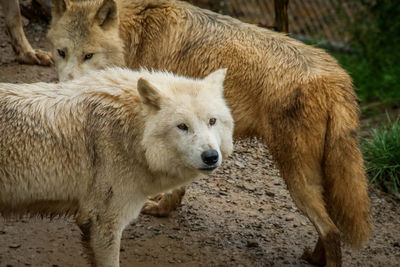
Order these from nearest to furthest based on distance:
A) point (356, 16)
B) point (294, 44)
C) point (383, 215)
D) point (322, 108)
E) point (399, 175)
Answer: point (322, 108)
point (294, 44)
point (383, 215)
point (399, 175)
point (356, 16)

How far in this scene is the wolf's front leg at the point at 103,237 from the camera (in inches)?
162

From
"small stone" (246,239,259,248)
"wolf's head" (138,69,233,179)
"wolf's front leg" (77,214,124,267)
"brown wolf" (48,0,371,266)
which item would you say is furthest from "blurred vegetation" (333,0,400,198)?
"wolf's front leg" (77,214,124,267)

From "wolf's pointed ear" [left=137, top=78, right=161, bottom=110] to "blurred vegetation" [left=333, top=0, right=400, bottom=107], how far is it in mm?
6063

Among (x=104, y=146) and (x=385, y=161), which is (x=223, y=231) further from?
(x=385, y=161)

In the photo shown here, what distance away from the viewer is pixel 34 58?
7.55 metres

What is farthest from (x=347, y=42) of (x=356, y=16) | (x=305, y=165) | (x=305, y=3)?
(x=305, y=165)

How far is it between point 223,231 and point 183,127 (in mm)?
2129

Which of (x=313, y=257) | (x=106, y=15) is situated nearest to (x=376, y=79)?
(x=313, y=257)

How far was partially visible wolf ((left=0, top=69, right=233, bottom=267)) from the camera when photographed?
157 inches

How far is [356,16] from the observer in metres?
10.5

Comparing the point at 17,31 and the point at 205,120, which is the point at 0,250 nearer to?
the point at 205,120

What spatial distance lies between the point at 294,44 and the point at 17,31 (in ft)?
12.9

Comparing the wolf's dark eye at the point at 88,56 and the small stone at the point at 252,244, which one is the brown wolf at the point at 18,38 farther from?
the small stone at the point at 252,244

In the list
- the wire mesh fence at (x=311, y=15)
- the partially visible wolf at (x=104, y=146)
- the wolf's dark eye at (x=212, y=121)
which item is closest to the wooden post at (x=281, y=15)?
the wire mesh fence at (x=311, y=15)
